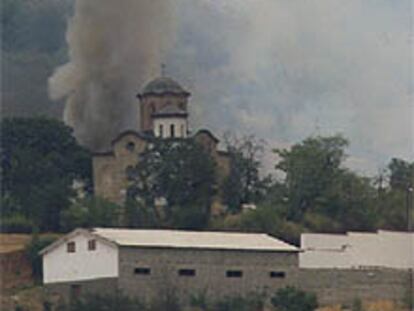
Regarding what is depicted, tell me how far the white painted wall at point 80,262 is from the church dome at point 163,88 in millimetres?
8706

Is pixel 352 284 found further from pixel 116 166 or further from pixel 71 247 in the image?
pixel 116 166

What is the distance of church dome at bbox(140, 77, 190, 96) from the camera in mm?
62000

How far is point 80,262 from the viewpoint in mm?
53625

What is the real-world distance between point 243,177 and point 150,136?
2350 mm

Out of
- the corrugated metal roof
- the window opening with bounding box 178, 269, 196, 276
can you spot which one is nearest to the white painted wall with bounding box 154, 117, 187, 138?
the corrugated metal roof

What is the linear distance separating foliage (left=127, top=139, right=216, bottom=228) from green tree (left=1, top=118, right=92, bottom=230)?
5.05 ft

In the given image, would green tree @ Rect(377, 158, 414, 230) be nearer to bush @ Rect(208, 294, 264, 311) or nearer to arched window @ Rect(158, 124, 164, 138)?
arched window @ Rect(158, 124, 164, 138)

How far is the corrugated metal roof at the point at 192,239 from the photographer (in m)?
53.1

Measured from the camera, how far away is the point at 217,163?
60.6m

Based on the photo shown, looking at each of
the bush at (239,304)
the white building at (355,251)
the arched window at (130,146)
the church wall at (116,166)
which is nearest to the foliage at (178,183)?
the church wall at (116,166)

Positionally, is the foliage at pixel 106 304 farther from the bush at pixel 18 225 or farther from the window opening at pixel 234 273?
the bush at pixel 18 225

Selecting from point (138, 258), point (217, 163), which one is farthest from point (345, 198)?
point (138, 258)

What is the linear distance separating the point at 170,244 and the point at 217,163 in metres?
7.67

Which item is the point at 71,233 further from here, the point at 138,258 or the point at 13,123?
the point at 13,123
